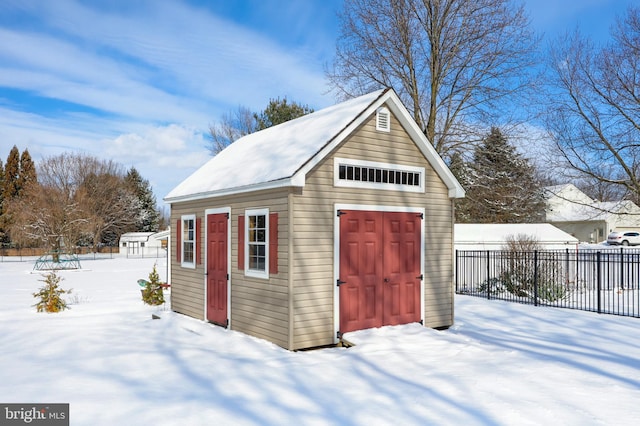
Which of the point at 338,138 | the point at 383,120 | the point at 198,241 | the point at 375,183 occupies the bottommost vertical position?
the point at 198,241

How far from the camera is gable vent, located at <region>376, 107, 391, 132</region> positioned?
972 cm

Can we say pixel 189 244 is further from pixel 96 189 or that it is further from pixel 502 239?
pixel 96 189

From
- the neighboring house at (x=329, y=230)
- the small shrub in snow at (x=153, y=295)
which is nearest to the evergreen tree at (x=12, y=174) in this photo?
the small shrub in snow at (x=153, y=295)

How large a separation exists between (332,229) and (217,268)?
126 inches

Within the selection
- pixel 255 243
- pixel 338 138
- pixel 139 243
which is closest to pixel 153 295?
pixel 255 243

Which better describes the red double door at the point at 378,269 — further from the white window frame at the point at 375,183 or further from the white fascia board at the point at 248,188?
the white fascia board at the point at 248,188

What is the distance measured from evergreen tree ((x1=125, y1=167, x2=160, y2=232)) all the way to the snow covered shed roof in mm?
53682

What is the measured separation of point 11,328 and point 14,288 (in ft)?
36.2

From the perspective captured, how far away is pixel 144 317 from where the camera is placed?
41.2 ft

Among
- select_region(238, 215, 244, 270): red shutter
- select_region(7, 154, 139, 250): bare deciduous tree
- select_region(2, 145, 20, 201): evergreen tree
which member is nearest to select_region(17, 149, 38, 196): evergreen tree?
select_region(2, 145, 20, 201): evergreen tree

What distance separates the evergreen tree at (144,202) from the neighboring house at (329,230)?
54.8 m

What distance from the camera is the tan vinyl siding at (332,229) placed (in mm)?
8617

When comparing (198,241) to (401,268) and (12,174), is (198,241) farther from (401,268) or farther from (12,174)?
(12,174)

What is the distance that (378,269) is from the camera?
9617 millimetres
